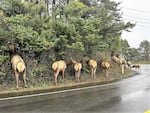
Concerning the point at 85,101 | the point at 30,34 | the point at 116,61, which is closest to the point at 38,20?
the point at 30,34

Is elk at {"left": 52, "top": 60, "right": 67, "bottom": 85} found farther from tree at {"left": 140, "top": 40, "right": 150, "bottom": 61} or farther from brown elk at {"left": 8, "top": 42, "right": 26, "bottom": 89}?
tree at {"left": 140, "top": 40, "right": 150, "bottom": 61}

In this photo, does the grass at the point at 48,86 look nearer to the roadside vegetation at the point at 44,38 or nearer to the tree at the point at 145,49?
the roadside vegetation at the point at 44,38

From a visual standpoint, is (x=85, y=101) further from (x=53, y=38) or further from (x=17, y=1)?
(x=17, y=1)

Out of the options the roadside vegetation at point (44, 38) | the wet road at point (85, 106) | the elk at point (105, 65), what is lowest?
the wet road at point (85, 106)

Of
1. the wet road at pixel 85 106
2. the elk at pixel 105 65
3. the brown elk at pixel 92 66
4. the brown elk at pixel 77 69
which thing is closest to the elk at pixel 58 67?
the brown elk at pixel 77 69

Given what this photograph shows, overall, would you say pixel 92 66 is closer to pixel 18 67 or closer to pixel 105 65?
pixel 105 65

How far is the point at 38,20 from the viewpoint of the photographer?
585 inches

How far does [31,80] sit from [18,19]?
3.05m

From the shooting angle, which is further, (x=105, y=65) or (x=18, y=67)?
(x=105, y=65)

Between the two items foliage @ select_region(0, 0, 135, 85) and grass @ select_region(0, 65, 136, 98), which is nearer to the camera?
grass @ select_region(0, 65, 136, 98)

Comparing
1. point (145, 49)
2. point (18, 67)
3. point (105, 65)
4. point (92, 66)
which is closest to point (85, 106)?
point (18, 67)

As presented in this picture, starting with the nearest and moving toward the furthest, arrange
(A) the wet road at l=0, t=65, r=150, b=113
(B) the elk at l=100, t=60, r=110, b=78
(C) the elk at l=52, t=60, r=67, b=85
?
(A) the wet road at l=0, t=65, r=150, b=113
(C) the elk at l=52, t=60, r=67, b=85
(B) the elk at l=100, t=60, r=110, b=78

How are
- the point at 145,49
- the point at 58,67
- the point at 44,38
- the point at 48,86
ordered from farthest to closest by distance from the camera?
the point at 145,49, the point at 44,38, the point at 58,67, the point at 48,86

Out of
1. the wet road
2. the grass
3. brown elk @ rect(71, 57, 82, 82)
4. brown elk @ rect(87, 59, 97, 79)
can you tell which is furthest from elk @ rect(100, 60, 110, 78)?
the wet road
